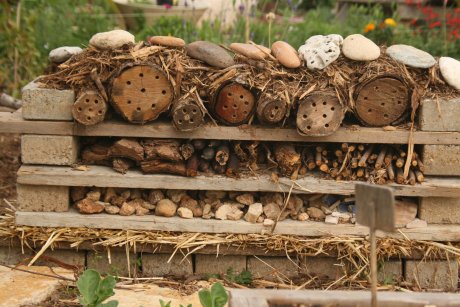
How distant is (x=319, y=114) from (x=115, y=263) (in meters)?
1.43

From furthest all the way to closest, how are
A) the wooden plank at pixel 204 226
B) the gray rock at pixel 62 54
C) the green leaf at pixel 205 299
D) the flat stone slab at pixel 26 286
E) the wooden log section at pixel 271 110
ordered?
the gray rock at pixel 62 54 → the wooden plank at pixel 204 226 → the wooden log section at pixel 271 110 → the flat stone slab at pixel 26 286 → the green leaf at pixel 205 299

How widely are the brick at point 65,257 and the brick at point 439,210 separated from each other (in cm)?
194

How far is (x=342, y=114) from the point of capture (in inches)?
170

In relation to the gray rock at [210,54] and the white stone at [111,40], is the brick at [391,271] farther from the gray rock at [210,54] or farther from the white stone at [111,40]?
the white stone at [111,40]

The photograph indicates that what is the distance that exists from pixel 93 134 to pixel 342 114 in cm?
135

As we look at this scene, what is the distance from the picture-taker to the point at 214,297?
346 centimetres

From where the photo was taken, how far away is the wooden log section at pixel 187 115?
4297 millimetres

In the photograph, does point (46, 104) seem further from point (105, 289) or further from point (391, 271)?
point (391, 271)

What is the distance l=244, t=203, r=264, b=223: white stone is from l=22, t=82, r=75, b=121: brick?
111cm

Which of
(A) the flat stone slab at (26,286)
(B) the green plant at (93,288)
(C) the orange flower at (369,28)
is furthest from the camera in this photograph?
(C) the orange flower at (369,28)

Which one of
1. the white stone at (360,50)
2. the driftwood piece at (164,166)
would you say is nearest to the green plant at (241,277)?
the driftwood piece at (164,166)

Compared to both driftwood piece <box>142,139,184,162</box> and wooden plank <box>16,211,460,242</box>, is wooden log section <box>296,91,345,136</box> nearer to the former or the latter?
wooden plank <box>16,211,460,242</box>

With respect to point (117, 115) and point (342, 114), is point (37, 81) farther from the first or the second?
point (342, 114)

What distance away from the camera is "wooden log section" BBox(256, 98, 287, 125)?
427 cm
